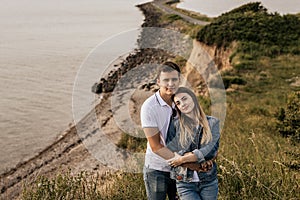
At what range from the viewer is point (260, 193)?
451cm

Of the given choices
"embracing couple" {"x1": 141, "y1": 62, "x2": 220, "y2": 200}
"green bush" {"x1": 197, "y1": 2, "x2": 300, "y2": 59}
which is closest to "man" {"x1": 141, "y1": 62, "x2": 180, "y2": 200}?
"embracing couple" {"x1": 141, "y1": 62, "x2": 220, "y2": 200}

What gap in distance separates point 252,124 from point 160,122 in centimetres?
953

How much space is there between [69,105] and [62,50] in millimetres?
16140

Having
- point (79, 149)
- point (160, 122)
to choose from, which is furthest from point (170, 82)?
point (79, 149)

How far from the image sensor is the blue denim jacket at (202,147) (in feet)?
11.8

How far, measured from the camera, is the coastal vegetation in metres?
4.89

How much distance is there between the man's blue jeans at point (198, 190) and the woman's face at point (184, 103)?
2.03 feet

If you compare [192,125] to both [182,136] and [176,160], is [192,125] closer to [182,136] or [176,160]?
[182,136]

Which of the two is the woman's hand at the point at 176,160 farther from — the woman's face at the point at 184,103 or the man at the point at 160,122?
the woman's face at the point at 184,103

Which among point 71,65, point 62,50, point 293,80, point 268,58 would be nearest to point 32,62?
point 71,65

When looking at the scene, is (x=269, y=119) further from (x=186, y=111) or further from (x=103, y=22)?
(x=103, y=22)

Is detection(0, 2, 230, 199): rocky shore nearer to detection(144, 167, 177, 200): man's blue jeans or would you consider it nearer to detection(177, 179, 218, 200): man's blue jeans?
detection(144, 167, 177, 200): man's blue jeans

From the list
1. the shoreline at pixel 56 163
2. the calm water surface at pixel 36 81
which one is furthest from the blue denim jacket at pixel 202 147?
the calm water surface at pixel 36 81

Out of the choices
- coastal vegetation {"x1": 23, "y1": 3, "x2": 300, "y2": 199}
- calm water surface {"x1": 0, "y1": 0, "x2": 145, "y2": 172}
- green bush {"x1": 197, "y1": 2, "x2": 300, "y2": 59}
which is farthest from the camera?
green bush {"x1": 197, "y1": 2, "x2": 300, "y2": 59}
